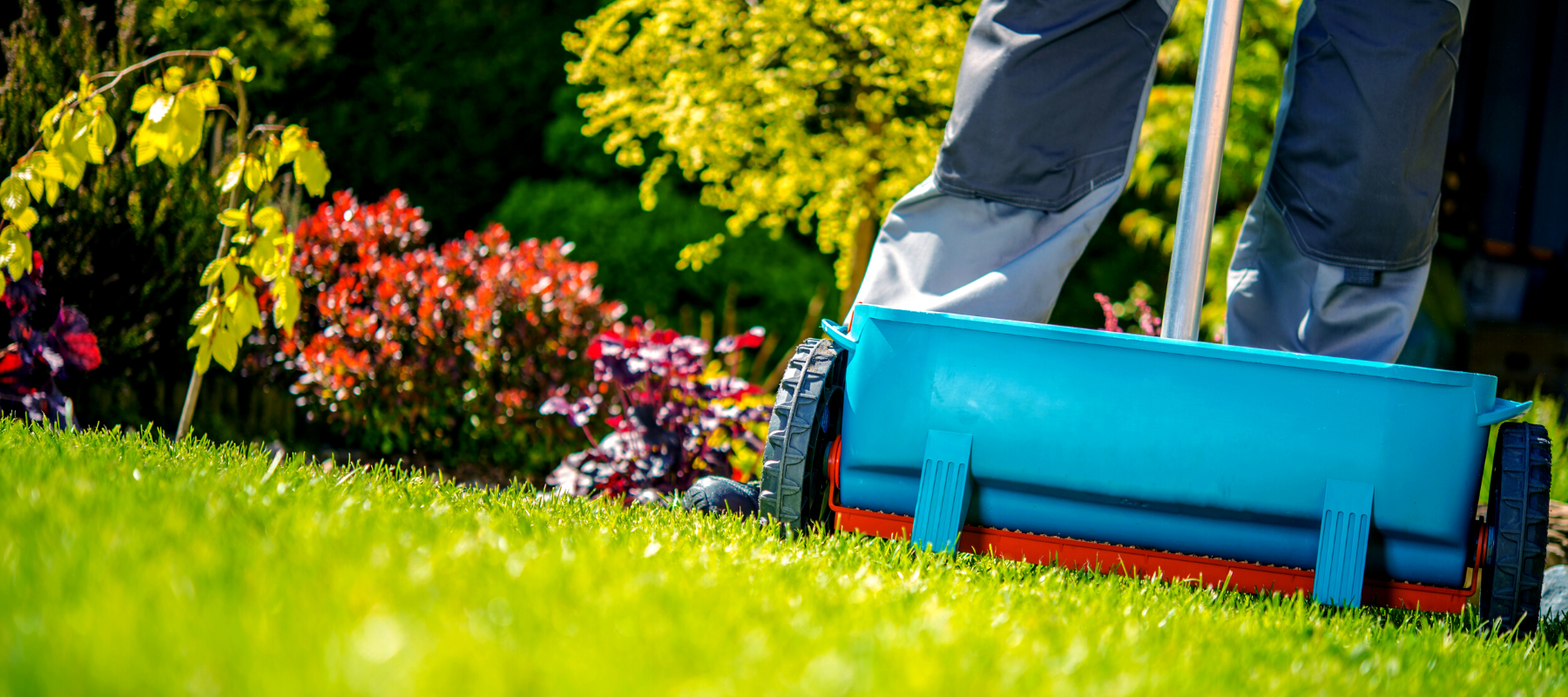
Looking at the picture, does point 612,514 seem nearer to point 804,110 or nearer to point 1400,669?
point 1400,669

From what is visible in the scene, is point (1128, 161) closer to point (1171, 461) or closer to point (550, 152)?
point (1171, 461)

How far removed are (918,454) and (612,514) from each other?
23.2 inches

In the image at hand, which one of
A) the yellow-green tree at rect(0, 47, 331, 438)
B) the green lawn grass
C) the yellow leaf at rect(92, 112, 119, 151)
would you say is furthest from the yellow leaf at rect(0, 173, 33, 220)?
the green lawn grass

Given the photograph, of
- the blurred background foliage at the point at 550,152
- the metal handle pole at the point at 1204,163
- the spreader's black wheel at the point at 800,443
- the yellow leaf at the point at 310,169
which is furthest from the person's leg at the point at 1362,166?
the blurred background foliage at the point at 550,152

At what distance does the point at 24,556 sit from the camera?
1.06 meters

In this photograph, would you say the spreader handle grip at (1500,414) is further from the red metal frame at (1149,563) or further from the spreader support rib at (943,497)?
the spreader support rib at (943,497)

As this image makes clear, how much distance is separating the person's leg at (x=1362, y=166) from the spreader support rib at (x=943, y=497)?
840 millimetres

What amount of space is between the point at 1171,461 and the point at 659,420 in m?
1.70

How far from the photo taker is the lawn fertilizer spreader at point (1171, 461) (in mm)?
1687

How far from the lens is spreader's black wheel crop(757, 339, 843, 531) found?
1819 millimetres

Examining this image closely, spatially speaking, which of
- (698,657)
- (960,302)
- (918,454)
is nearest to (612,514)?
(918,454)

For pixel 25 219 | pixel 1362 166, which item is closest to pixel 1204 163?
pixel 1362 166

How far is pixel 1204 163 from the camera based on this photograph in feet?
6.93

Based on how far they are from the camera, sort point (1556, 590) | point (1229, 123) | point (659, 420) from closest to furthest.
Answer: point (1556, 590)
point (659, 420)
point (1229, 123)
